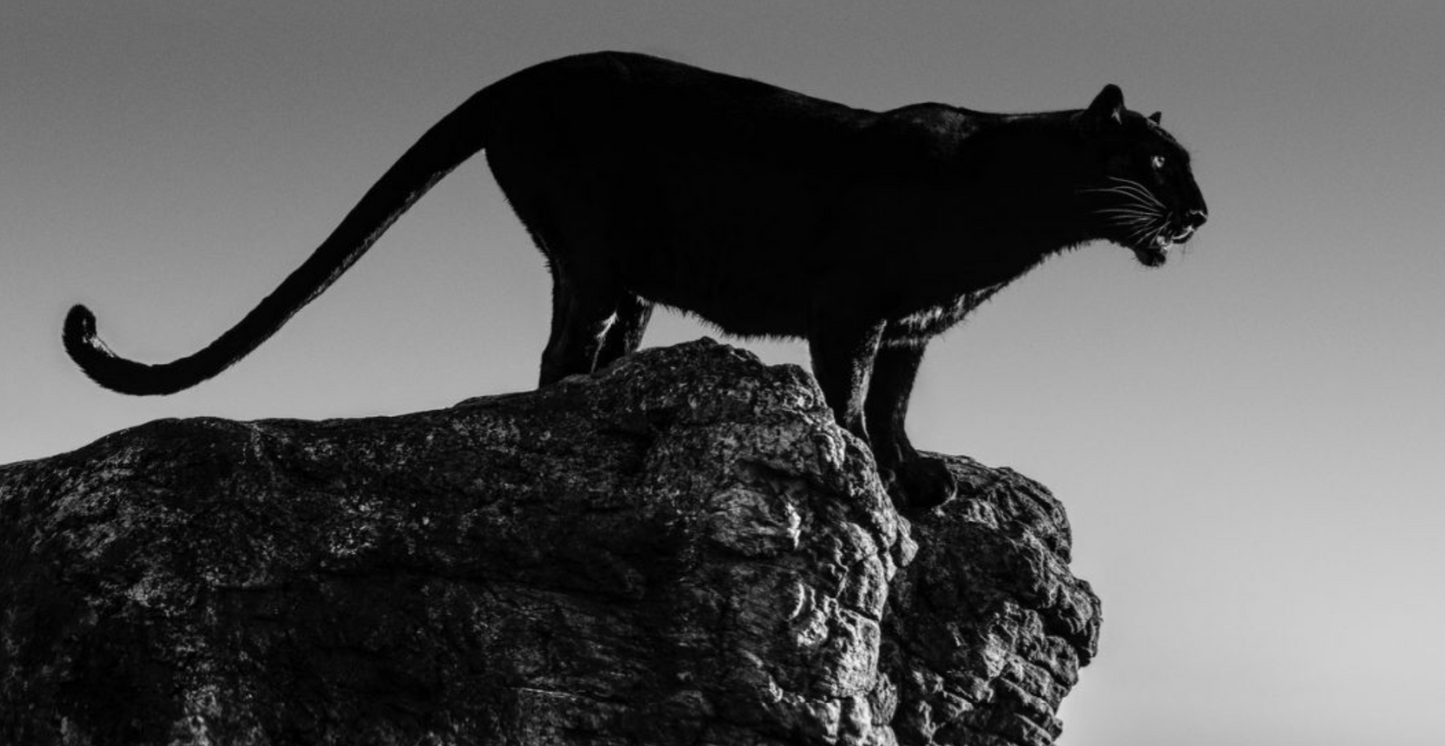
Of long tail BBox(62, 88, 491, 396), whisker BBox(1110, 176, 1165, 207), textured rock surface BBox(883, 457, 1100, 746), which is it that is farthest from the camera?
long tail BBox(62, 88, 491, 396)

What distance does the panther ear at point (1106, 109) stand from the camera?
34.2ft

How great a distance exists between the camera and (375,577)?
26.8 feet

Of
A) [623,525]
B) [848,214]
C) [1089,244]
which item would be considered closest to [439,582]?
[623,525]

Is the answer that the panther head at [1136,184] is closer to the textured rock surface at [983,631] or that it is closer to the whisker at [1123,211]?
the whisker at [1123,211]

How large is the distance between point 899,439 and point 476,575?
3325 mm

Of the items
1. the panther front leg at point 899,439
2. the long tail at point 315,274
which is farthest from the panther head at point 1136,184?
the long tail at point 315,274

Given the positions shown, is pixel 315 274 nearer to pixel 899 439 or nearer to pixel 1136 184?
pixel 899 439

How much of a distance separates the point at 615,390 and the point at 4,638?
292 cm

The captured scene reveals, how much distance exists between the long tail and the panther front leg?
2.74m

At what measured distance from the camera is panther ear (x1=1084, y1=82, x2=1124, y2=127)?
10.4 m

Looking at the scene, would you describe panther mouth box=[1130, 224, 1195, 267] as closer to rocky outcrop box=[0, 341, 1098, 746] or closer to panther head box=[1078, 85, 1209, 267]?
panther head box=[1078, 85, 1209, 267]

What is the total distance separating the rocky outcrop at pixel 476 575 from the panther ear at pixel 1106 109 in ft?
9.74

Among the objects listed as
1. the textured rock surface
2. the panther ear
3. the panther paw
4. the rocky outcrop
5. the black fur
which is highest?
the panther ear

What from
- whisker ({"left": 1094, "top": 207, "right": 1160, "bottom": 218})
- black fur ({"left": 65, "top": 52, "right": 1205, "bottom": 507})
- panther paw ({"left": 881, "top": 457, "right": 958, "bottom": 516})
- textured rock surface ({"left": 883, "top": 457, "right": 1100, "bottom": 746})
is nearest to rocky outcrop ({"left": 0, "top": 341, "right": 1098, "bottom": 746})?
textured rock surface ({"left": 883, "top": 457, "right": 1100, "bottom": 746})
